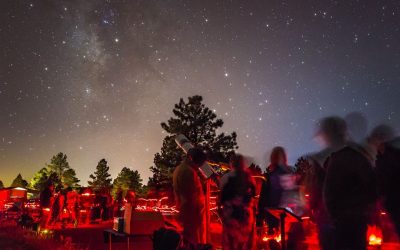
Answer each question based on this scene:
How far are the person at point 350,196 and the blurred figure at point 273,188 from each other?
1.83 meters

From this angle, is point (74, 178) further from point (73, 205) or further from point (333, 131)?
point (333, 131)

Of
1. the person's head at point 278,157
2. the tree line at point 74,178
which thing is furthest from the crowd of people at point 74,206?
the tree line at point 74,178

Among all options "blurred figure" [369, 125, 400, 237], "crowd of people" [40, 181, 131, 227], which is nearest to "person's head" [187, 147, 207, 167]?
"blurred figure" [369, 125, 400, 237]

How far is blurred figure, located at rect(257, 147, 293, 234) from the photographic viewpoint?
6035 mm

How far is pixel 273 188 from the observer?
20.0 feet

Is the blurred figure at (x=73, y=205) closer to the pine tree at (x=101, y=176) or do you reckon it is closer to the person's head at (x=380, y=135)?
the person's head at (x=380, y=135)

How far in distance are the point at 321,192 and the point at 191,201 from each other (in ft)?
6.31

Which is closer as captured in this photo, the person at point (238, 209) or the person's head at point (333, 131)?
the person's head at point (333, 131)

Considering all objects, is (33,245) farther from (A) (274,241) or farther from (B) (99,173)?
(B) (99,173)

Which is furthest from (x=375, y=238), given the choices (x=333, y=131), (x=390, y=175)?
(x=333, y=131)

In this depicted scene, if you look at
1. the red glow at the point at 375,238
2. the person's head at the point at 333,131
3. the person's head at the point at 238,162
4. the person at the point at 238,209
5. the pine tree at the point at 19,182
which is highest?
the pine tree at the point at 19,182

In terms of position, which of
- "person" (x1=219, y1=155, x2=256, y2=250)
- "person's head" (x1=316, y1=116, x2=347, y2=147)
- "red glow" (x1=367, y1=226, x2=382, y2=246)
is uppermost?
"person's head" (x1=316, y1=116, x2=347, y2=147)

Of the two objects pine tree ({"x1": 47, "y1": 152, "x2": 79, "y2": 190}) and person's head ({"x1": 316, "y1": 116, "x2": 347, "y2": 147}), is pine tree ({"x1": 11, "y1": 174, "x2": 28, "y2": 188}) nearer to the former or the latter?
pine tree ({"x1": 47, "y1": 152, "x2": 79, "y2": 190})

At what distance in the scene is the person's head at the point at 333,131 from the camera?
456cm
